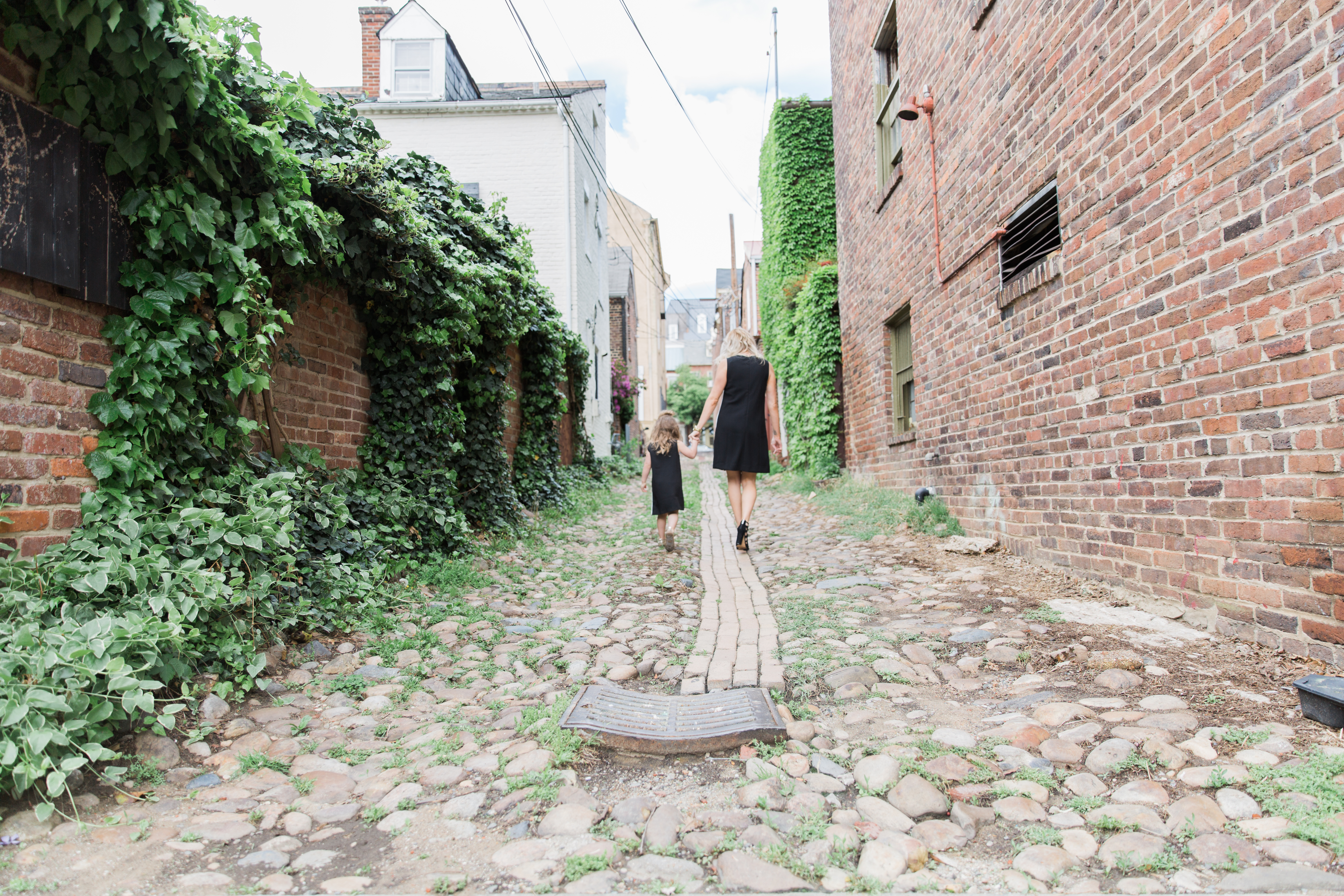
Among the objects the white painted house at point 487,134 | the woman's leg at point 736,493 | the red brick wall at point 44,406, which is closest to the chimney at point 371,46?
the white painted house at point 487,134

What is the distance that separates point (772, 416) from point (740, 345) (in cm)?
66

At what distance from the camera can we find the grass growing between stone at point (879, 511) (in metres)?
6.14

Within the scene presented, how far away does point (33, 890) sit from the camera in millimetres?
1606

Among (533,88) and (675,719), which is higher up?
(533,88)

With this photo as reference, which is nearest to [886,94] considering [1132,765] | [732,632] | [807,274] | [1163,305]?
[807,274]

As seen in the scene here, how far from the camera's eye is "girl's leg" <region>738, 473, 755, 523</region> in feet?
19.4

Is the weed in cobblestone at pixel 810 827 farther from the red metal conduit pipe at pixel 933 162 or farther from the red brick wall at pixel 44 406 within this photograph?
the red metal conduit pipe at pixel 933 162

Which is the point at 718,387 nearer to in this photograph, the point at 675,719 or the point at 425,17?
the point at 675,719

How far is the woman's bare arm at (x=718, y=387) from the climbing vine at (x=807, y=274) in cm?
554

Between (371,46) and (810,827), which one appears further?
(371,46)

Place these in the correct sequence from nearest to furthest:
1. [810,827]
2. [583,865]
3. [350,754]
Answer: [583,865]
[810,827]
[350,754]

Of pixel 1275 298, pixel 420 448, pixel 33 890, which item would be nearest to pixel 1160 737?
pixel 1275 298

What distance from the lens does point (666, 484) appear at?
644 centimetres

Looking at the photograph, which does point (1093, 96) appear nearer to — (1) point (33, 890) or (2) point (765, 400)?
(2) point (765, 400)
